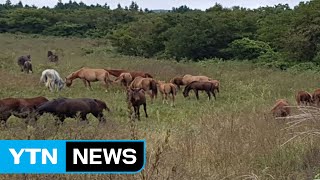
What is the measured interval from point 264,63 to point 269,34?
4.56 metres

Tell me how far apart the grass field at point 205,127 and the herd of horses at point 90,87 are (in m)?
0.25

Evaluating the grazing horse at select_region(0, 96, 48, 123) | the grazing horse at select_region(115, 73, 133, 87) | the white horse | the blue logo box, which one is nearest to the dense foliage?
the grazing horse at select_region(115, 73, 133, 87)

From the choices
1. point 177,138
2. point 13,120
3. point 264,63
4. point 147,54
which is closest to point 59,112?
point 13,120

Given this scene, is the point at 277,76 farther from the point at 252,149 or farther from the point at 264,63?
the point at 252,149

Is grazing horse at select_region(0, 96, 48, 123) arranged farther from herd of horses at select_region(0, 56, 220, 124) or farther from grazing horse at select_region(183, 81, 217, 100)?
grazing horse at select_region(183, 81, 217, 100)

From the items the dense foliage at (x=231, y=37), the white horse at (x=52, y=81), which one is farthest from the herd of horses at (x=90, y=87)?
the dense foliage at (x=231, y=37)

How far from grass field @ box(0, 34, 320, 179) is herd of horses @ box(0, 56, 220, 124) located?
25 centimetres

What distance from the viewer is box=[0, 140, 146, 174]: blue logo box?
2.95m

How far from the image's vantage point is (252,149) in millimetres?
6344

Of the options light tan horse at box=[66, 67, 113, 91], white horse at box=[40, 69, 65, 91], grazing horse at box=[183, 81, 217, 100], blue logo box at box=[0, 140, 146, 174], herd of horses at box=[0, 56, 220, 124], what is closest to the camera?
blue logo box at box=[0, 140, 146, 174]

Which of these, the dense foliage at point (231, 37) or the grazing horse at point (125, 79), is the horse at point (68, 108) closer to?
the grazing horse at point (125, 79)

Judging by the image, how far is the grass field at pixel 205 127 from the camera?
5480mm

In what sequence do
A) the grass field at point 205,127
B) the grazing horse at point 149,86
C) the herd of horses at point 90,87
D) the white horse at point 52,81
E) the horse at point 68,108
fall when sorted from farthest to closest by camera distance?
the white horse at point 52,81 → the grazing horse at point 149,86 → the herd of horses at point 90,87 → the horse at point 68,108 → the grass field at point 205,127

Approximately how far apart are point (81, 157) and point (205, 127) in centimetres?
539
